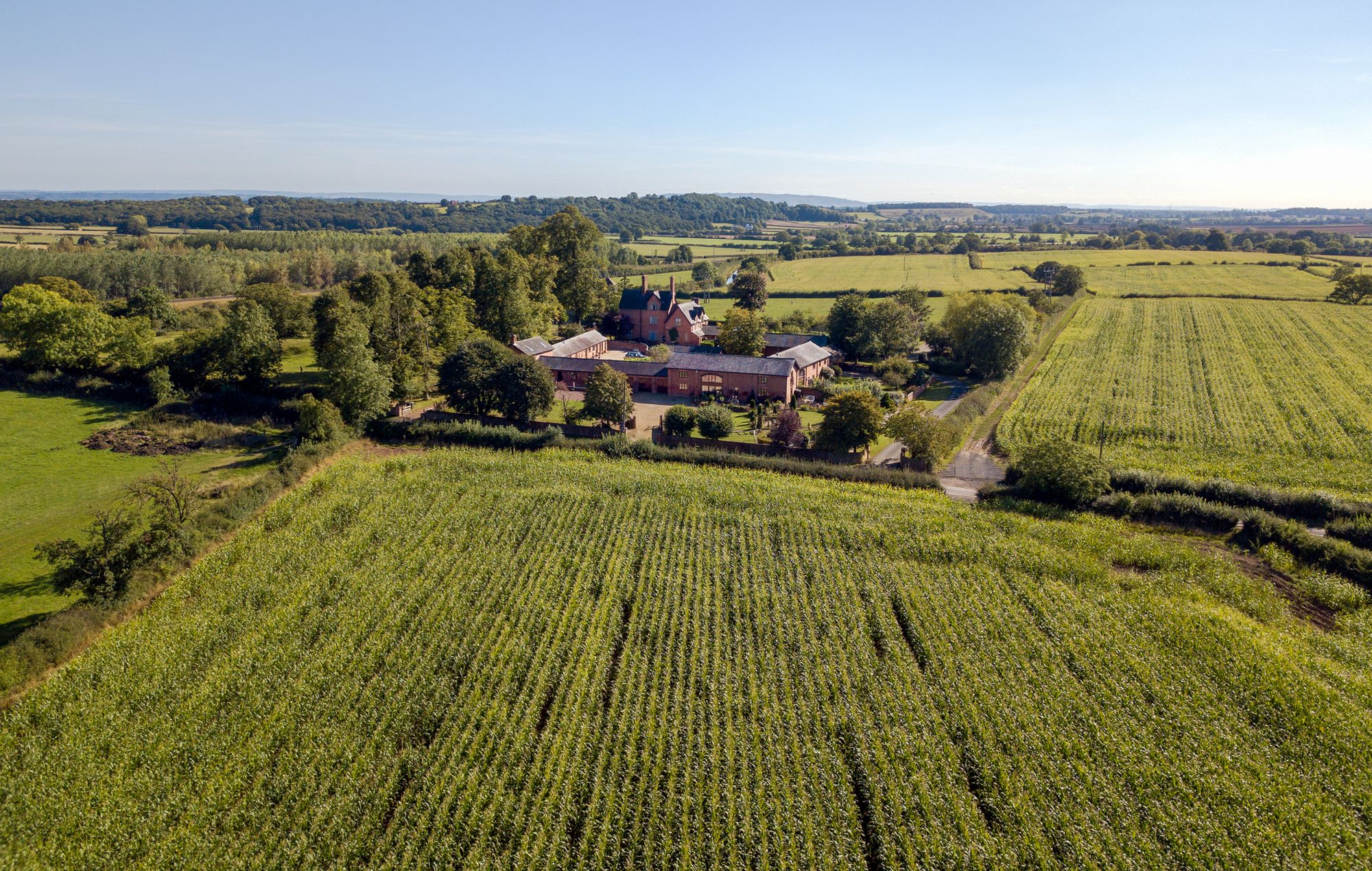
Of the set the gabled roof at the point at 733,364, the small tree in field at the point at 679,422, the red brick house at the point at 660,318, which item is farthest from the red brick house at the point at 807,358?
the red brick house at the point at 660,318

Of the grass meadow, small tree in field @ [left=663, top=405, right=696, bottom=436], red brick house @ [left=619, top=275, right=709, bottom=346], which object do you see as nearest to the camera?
small tree in field @ [left=663, top=405, right=696, bottom=436]

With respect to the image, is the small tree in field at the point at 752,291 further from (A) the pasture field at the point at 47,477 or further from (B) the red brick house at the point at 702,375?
(A) the pasture field at the point at 47,477

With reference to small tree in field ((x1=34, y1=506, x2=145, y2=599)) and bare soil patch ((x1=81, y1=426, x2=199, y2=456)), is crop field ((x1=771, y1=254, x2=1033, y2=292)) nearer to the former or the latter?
bare soil patch ((x1=81, y1=426, x2=199, y2=456))

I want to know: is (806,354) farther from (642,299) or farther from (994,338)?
(642,299)

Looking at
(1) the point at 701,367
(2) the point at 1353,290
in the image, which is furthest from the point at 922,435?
(2) the point at 1353,290

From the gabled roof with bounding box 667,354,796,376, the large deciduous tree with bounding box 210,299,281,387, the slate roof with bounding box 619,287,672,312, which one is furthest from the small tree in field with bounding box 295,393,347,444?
the slate roof with bounding box 619,287,672,312

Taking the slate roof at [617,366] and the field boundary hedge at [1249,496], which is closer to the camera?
the field boundary hedge at [1249,496]
